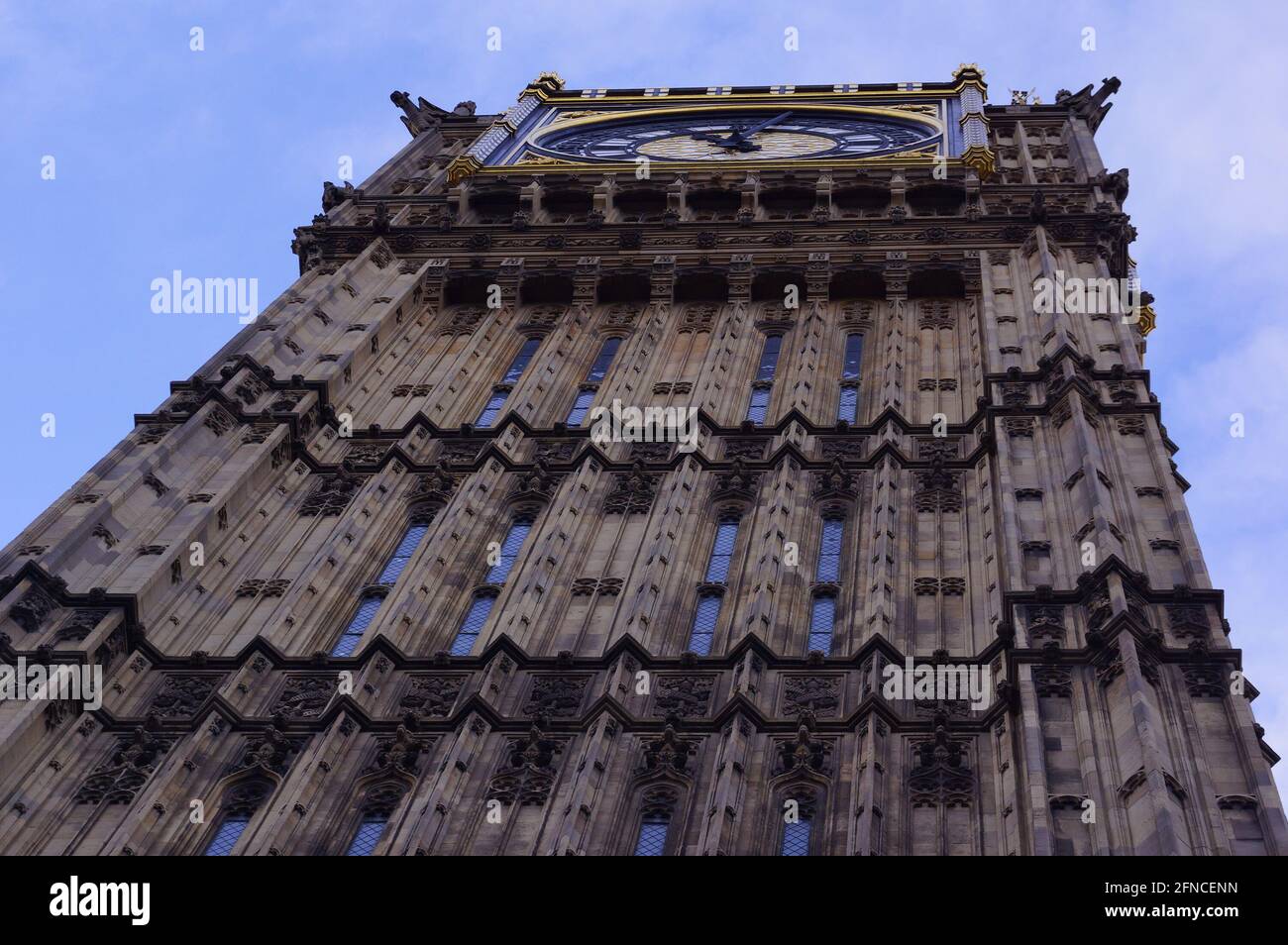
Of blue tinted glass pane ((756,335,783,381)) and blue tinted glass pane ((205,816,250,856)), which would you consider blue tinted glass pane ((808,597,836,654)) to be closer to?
blue tinted glass pane ((205,816,250,856))

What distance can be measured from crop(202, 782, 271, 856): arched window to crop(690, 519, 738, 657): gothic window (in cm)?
627

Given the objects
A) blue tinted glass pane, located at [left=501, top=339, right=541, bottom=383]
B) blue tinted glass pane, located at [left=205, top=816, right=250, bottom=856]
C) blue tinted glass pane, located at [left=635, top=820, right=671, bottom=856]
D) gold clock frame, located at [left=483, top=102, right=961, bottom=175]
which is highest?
gold clock frame, located at [left=483, top=102, right=961, bottom=175]

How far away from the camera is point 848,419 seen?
39.3 metres

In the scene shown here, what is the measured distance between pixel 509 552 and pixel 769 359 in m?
10.0

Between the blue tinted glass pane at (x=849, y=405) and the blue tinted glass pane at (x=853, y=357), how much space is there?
58 centimetres

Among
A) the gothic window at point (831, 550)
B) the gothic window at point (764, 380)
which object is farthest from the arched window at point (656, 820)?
the gothic window at point (764, 380)

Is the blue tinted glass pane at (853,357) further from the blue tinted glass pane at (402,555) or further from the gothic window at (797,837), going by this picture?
the gothic window at (797,837)

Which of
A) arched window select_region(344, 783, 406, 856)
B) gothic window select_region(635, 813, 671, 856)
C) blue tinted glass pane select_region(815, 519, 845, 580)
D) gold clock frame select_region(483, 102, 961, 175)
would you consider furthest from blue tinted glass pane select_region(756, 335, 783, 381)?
gothic window select_region(635, 813, 671, 856)

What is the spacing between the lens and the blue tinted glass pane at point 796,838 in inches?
1008

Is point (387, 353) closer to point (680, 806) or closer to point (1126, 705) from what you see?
point (680, 806)

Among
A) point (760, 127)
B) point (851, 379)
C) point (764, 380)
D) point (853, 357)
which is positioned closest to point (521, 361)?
point (764, 380)

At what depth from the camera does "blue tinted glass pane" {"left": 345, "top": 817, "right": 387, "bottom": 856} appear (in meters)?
26.4
